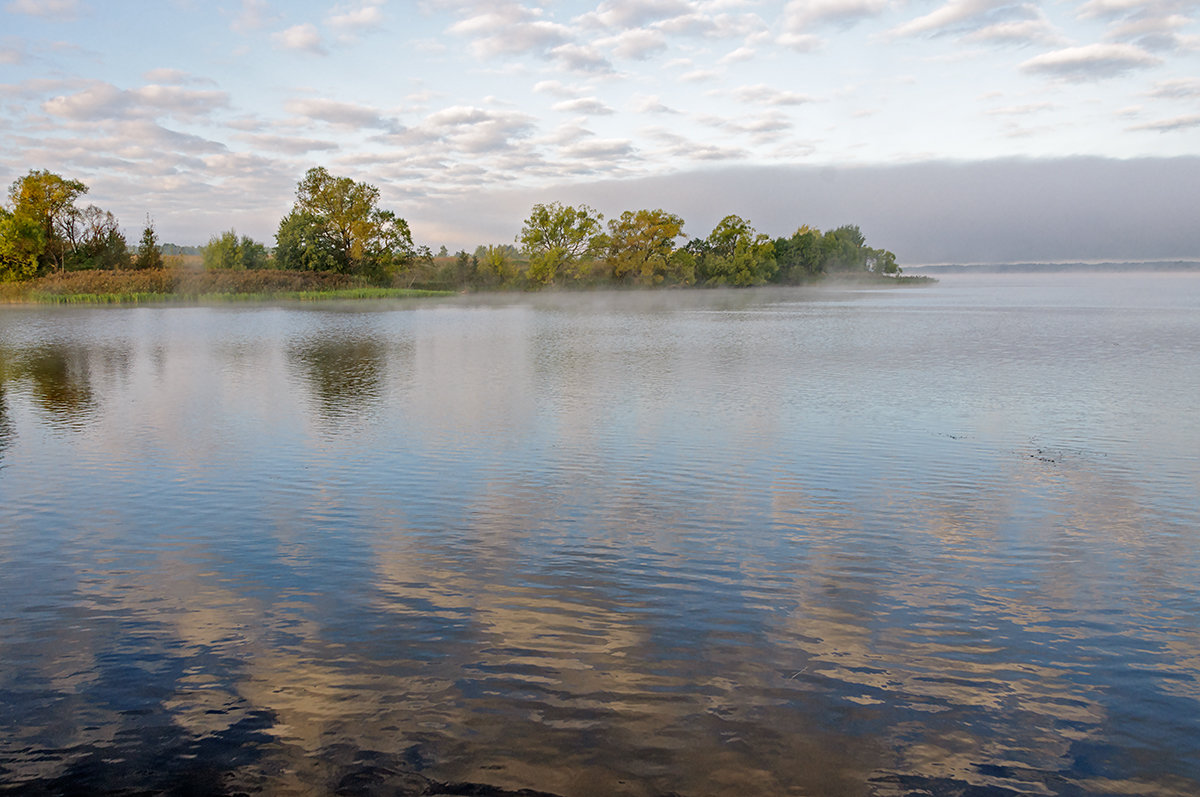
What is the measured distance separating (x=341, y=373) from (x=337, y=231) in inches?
3138

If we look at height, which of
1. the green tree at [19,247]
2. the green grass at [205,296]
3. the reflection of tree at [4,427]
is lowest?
the reflection of tree at [4,427]

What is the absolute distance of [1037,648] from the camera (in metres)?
6.72

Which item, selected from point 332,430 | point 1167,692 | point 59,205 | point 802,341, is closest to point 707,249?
point 59,205

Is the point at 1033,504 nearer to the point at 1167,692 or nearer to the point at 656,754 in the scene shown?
the point at 1167,692

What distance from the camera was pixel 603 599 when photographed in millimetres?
7730

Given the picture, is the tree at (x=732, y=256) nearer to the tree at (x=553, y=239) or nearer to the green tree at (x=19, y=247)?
the tree at (x=553, y=239)

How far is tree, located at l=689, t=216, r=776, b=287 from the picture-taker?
13775cm

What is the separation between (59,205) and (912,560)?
10678cm

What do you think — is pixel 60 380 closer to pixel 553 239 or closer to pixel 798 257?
pixel 553 239

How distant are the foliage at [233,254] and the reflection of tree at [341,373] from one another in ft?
246

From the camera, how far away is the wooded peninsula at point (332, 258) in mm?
83750

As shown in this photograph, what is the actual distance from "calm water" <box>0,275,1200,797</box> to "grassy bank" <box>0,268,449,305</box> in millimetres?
71000

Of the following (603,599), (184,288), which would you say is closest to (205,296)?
(184,288)

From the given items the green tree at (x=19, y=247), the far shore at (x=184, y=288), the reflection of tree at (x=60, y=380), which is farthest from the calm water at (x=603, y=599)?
the green tree at (x=19, y=247)
